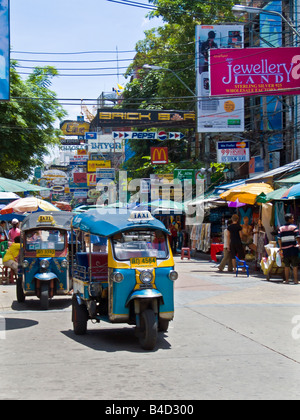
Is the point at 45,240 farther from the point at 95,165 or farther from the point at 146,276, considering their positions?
the point at 95,165

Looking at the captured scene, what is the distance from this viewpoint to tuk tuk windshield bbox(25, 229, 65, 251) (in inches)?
554

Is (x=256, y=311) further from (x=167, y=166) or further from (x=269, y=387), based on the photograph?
(x=167, y=166)

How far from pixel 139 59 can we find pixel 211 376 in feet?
135

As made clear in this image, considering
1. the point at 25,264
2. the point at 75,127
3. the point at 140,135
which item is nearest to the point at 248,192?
the point at 25,264

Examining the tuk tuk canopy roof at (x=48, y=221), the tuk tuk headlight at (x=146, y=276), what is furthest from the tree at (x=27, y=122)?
the tuk tuk headlight at (x=146, y=276)

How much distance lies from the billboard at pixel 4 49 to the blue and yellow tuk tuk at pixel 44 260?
416 centimetres

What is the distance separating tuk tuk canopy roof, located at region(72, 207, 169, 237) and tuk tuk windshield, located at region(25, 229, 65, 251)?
3.37 meters

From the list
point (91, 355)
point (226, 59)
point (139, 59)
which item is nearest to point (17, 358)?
point (91, 355)

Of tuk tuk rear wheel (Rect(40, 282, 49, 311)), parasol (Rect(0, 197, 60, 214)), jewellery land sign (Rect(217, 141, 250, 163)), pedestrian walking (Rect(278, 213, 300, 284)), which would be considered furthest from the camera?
jewellery land sign (Rect(217, 141, 250, 163))

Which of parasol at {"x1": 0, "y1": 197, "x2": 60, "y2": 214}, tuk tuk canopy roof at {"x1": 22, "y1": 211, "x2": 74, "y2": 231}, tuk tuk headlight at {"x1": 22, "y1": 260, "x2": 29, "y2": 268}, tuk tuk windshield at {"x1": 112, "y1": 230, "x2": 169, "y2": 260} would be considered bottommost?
tuk tuk headlight at {"x1": 22, "y1": 260, "x2": 29, "y2": 268}

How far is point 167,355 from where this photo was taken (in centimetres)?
859

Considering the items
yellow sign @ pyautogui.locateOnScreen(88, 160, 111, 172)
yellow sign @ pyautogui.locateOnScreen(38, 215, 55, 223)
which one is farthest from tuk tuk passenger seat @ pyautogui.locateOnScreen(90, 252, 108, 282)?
yellow sign @ pyautogui.locateOnScreen(88, 160, 111, 172)

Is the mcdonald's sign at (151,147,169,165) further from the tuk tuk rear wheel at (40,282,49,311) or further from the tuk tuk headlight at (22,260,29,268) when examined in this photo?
the tuk tuk rear wheel at (40,282,49,311)
